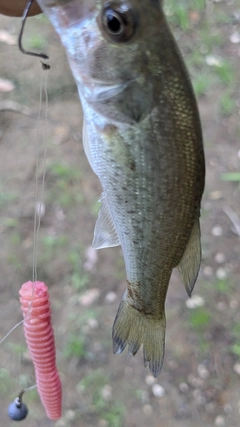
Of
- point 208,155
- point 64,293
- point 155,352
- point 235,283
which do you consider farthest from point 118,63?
point 208,155

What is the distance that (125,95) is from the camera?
682mm

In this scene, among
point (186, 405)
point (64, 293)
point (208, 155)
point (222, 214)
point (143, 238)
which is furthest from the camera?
point (208, 155)

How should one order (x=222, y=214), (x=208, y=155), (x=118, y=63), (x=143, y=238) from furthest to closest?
(x=208, y=155) → (x=222, y=214) → (x=143, y=238) → (x=118, y=63)

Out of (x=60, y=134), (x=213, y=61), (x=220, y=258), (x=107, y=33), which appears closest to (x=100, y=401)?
(x=220, y=258)

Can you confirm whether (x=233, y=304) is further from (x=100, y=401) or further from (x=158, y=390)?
(x=100, y=401)

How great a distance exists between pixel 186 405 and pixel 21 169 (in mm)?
1263

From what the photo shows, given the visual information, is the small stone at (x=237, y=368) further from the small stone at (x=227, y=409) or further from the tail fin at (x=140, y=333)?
the tail fin at (x=140, y=333)

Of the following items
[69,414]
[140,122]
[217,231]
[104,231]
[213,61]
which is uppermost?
[140,122]

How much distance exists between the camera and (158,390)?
174cm

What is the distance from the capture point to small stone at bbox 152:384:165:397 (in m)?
1.74

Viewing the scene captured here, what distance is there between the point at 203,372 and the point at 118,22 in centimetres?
148

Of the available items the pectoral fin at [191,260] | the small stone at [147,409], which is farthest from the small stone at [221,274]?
the pectoral fin at [191,260]

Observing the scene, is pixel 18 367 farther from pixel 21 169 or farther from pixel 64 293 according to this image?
pixel 21 169

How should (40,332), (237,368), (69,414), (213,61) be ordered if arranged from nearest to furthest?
(40,332), (69,414), (237,368), (213,61)
